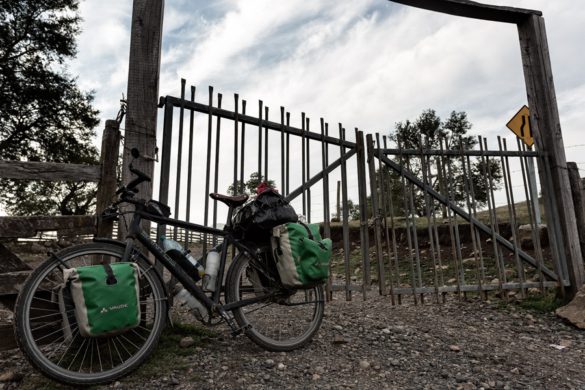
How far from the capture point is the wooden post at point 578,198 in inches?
207

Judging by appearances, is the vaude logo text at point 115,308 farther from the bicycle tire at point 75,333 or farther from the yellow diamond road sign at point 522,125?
the yellow diamond road sign at point 522,125

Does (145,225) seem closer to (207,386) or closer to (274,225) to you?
(274,225)

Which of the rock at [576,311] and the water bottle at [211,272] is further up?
the water bottle at [211,272]

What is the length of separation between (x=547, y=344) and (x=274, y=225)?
2939 millimetres

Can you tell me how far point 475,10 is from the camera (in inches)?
206

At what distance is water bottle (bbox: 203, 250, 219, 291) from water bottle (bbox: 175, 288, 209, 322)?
0.45 feet

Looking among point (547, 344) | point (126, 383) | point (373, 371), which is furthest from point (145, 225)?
point (547, 344)

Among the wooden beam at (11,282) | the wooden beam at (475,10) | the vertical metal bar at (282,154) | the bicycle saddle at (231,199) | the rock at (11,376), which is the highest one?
the wooden beam at (475,10)

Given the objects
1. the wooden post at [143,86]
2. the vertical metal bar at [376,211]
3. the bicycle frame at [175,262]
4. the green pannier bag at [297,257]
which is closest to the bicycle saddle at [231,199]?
the bicycle frame at [175,262]

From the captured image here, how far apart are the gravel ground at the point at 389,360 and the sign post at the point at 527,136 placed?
1.82 metres

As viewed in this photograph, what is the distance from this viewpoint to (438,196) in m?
5.00

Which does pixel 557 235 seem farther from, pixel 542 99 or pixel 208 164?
pixel 208 164

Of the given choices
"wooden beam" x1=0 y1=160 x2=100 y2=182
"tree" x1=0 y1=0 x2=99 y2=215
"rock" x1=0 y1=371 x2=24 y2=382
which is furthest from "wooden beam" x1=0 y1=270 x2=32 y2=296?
"tree" x1=0 y1=0 x2=99 y2=215

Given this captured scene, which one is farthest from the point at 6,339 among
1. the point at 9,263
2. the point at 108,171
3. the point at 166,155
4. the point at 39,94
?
the point at 39,94
